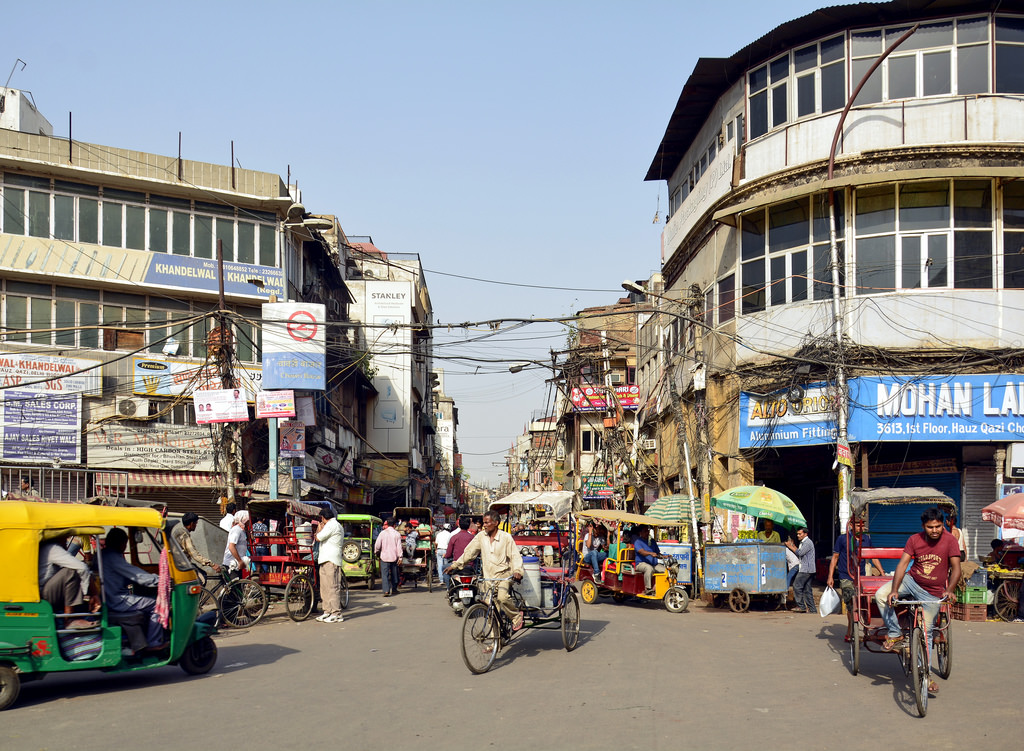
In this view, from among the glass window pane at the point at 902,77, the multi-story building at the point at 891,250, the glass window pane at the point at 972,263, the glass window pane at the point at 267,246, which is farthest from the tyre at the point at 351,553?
the glass window pane at the point at 902,77

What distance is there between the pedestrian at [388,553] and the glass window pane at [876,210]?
1281 centimetres

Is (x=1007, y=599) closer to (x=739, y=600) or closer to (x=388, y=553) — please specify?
(x=739, y=600)

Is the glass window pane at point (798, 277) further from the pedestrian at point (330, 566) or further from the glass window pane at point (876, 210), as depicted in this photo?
the pedestrian at point (330, 566)

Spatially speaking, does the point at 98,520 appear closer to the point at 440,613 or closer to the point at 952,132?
the point at 440,613

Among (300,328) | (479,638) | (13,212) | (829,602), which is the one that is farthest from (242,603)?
(13,212)

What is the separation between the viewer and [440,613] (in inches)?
694

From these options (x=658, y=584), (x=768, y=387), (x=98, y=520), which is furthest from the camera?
(x=768, y=387)

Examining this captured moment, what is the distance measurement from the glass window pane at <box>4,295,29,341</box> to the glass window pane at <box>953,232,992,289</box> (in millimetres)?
25153

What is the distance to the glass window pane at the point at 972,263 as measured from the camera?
2072cm

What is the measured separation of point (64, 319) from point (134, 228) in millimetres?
3474

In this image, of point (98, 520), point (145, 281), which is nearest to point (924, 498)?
point (98, 520)

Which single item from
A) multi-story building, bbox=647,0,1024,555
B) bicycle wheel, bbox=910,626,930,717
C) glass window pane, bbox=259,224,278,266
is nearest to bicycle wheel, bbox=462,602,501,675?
bicycle wheel, bbox=910,626,930,717

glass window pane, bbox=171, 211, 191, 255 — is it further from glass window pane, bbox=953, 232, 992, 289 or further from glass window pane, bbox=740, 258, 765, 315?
glass window pane, bbox=953, 232, 992, 289

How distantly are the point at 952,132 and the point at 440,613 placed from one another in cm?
1533
